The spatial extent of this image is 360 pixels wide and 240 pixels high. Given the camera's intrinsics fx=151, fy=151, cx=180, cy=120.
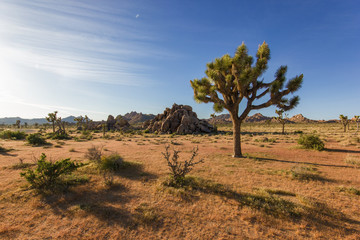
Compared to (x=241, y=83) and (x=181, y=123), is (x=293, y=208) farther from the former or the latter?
(x=181, y=123)

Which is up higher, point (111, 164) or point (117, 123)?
point (117, 123)

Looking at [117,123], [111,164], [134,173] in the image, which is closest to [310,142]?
[134,173]

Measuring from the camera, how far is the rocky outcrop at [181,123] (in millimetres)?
35188

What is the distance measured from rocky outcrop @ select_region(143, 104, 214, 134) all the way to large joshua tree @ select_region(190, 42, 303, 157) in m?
23.5

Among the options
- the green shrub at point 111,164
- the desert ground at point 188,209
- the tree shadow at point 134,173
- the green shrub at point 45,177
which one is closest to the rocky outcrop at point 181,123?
the tree shadow at point 134,173

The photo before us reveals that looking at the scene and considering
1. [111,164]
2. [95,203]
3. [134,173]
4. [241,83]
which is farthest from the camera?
[241,83]

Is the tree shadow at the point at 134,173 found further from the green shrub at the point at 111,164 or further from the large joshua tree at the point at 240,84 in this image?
the large joshua tree at the point at 240,84

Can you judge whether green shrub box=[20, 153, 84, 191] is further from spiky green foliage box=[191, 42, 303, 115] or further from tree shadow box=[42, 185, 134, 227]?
spiky green foliage box=[191, 42, 303, 115]

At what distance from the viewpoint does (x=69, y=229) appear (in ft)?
11.6

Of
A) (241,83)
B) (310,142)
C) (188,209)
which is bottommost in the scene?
(188,209)

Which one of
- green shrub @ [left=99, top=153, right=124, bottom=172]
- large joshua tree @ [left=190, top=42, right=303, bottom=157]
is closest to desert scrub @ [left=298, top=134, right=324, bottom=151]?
large joshua tree @ [left=190, top=42, right=303, bottom=157]

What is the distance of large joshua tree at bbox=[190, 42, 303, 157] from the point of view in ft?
31.8

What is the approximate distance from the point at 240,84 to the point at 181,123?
26.4 metres

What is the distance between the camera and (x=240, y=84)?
950cm
